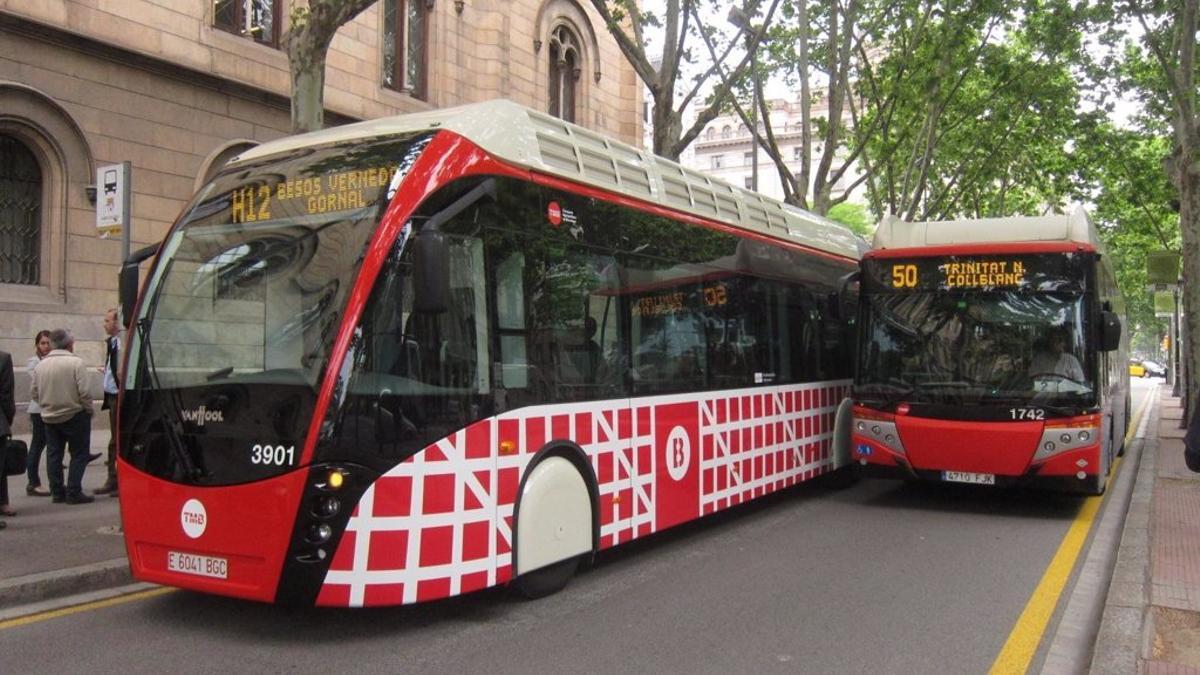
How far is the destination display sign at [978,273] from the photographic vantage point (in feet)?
30.3

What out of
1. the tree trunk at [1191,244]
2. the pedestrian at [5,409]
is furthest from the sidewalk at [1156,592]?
the pedestrian at [5,409]

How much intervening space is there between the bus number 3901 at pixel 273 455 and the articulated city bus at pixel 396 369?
0.04ft

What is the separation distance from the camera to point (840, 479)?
11.7 metres

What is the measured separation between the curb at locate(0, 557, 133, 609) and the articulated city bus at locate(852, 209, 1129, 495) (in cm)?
715

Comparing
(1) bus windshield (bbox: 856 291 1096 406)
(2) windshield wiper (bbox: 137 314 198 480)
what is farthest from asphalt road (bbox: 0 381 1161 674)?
(1) bus windshield (bbox: 856 291 1096 406)

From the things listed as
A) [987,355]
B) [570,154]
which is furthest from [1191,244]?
[570,154]

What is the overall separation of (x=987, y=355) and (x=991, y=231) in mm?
1384

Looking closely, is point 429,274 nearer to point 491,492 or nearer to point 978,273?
point 491,492

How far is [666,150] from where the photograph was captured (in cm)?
1346

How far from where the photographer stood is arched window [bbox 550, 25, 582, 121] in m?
22.6

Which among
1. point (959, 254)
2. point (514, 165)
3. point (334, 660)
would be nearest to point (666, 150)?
point (959, 254)

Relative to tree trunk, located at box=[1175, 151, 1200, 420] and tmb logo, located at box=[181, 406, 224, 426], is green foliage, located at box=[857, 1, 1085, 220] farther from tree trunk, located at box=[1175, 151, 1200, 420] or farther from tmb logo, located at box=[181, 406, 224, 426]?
tmb logo, located at box=[181, 406, 224, 426]

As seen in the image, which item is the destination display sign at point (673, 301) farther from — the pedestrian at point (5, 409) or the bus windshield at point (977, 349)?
the pedestrian at point (5, 409)

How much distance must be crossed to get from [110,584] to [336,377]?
113 inches
